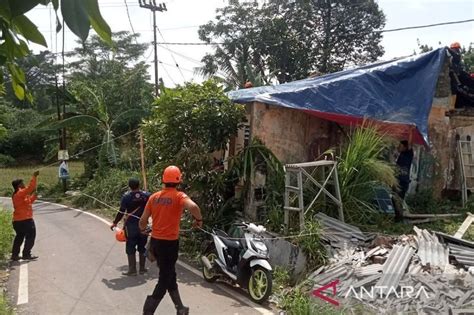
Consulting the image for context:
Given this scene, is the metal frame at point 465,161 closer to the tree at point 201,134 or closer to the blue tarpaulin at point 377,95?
the blue tarpaulin at point 377,95

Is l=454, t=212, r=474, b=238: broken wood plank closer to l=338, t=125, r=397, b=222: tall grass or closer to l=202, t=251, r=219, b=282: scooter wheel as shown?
l=338, t=125, r=397, b=222: tall grass

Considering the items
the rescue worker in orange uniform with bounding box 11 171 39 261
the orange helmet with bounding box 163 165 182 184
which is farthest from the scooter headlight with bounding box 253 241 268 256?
the rescue worker in orange uniform with bounding box 11 171 39 261

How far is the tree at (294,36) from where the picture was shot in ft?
101

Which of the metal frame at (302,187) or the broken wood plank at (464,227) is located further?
the broken wood plank at (464,227)

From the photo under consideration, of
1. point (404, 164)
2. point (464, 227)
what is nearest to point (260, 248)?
point (464, 227)

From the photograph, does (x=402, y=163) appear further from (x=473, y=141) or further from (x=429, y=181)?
(x=473, y=141)

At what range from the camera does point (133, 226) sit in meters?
7.61

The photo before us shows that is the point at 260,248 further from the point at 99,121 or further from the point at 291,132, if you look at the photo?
the point at 99,121

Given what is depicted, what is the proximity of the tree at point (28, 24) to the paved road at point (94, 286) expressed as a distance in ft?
16.1

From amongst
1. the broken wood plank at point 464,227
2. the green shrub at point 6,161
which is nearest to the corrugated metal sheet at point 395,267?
the broken wood plank at point 464,227

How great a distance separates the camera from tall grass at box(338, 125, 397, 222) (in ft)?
29.2

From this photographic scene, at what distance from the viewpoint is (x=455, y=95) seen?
12164mm

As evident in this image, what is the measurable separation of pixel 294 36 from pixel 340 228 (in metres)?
25.1

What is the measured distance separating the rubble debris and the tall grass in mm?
988
